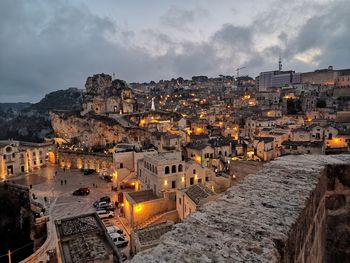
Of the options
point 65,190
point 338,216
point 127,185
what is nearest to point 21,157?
point 65,190

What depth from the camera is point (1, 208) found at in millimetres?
35594

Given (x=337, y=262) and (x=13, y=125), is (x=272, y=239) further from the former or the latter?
(x=13, y=125)

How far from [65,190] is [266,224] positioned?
36285 millimetres

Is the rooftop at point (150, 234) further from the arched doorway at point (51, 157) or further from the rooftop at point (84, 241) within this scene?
the arched doorway at point (51, 157)

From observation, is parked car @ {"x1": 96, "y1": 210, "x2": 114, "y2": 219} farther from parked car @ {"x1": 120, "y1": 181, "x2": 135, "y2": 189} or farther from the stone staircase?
parked car @ {"x1": 120, "y1": 181, "x2": 135, "y2": 189}

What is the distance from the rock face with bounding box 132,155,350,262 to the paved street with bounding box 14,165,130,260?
59.8ft

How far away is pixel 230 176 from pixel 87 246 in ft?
70.2

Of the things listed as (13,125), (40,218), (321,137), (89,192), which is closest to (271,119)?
(321,137)

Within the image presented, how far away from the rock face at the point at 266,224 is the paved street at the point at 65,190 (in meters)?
18.2

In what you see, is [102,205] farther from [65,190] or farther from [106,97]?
[106,97]

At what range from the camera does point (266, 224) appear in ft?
10.3

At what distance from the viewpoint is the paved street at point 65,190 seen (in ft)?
92.4

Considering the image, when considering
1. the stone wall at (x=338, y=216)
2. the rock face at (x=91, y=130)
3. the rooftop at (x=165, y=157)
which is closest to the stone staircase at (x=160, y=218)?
the rooftop at (x=165, y=157)

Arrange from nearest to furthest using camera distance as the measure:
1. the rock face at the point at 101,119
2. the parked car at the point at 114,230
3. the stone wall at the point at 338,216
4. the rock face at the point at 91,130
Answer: the stone wall at the point at 338,216 → the parked car at the point at 114,230 → the rock face at the point at 91,130 → the rock face at the point at 101,119
